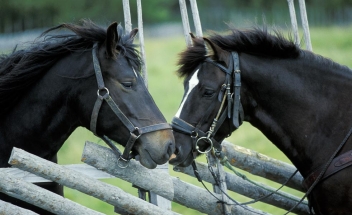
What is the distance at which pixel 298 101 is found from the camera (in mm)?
5207

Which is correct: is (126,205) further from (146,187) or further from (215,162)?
(215,162)

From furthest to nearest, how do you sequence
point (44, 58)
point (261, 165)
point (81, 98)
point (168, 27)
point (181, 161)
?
point (168, 27), point (261, 165), point (181, 161), point (44, 58), point (81, 98)

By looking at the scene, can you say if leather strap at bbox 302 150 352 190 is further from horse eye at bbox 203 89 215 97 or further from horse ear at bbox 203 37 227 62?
horse ear at bbox 203 37 227 62

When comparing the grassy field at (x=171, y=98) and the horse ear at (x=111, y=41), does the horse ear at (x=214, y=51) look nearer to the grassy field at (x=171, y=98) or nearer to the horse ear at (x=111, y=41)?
the grassy field at (x=171, y=98)

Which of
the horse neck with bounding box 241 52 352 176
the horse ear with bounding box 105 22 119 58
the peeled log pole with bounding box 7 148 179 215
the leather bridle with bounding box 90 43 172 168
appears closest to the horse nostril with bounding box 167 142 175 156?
the leather bridle with bounding box 90 43 172 168

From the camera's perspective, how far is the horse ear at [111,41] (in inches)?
183

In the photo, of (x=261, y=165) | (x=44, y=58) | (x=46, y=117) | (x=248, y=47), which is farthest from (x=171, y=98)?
(x=46, y=117)

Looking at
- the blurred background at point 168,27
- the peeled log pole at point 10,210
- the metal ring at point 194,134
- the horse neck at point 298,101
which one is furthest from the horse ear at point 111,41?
the peeled log pole at point 10,210

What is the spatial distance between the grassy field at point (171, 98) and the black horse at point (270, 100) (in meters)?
0.49

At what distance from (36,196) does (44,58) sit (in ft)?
4.18

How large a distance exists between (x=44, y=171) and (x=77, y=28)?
1343 mm

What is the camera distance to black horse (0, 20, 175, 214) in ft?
14.9

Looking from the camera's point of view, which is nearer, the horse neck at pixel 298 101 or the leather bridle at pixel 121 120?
the leather bridle at pixel 121 120

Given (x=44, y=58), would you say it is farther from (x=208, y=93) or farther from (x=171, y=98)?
(x=171, y=98)
